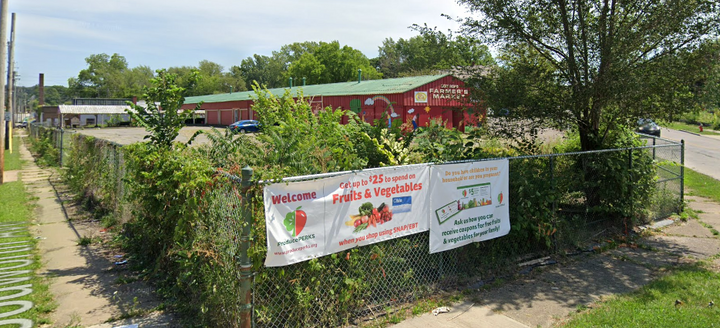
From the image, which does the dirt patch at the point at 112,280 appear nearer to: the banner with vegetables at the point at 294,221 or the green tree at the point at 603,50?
the banner with vegetables at the point at 294,221

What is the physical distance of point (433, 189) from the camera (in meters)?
5.45

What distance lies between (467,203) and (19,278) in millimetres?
5963

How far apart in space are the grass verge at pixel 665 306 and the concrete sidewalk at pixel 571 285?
20 centimetres

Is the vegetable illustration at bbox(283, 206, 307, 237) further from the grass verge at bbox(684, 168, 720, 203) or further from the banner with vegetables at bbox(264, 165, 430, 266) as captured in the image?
the grass verge at bbox(684, 168, 720, 203)

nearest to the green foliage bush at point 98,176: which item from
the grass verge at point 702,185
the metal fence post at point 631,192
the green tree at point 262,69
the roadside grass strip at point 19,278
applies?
the roadside grass strip at point 19,278

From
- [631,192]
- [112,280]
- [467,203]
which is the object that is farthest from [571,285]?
[112,280]

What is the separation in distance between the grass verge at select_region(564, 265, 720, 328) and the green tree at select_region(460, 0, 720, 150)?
119 inches

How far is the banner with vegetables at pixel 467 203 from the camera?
18.1 ft

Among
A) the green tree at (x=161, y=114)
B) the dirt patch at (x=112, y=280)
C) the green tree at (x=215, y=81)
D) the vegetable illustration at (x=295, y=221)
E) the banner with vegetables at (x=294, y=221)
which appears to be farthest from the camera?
the green tree at (x=215, y=81)

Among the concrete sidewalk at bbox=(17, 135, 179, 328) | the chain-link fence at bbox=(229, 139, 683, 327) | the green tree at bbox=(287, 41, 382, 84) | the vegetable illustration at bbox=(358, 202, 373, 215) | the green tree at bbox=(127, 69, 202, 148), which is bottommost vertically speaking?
the concrete sidewalk at bbox=(17, 135, 179, 328)

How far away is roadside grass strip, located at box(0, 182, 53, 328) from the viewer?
4.98m

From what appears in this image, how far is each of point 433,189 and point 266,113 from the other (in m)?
2.88

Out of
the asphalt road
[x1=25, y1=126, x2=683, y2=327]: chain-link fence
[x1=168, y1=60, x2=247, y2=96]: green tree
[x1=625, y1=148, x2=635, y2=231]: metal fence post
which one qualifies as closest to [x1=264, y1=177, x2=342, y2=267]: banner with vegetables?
[x1=25, y1=126, x2=683, y2=327]: chain-link fence

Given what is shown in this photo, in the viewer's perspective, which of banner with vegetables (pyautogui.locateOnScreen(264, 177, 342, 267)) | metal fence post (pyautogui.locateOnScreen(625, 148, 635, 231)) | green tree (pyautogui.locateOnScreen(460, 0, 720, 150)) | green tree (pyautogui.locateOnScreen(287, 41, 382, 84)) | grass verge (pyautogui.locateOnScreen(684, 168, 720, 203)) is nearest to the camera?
banner with vegetables (pyautogui.locateOnScreen(264, 177, 342, 267))
